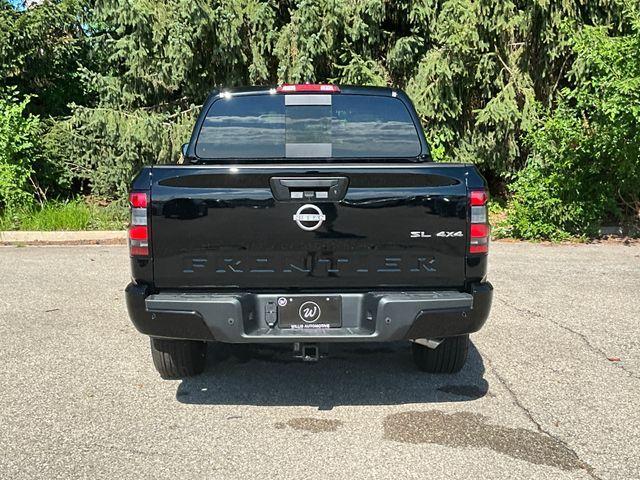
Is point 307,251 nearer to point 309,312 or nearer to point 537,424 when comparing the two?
point 309,312

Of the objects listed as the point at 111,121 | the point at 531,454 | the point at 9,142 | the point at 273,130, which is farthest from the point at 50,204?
the point at 531,454

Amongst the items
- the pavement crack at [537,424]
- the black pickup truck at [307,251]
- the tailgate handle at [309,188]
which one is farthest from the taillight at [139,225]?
the pavement crack at [537,424]

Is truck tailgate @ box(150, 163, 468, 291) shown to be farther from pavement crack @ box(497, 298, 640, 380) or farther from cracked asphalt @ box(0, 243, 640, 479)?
Result: pavement crack @ box(497, 298, 640, 380)

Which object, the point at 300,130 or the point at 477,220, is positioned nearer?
the point at 477,220

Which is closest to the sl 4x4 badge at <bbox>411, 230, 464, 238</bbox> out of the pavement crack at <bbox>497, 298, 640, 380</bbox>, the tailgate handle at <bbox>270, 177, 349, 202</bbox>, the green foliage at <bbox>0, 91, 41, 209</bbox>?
the tailgate handle at <bbox>270, 177, 349, 202</bbox>

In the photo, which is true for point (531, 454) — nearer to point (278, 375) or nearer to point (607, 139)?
point (278, 375)

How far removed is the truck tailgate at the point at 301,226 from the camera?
374 cm

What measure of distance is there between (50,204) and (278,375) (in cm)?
947

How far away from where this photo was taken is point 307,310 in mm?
3770

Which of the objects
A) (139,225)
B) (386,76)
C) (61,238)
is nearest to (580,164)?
(386,76)

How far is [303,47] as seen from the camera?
38.1ft

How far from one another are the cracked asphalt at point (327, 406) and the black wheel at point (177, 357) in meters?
0.09

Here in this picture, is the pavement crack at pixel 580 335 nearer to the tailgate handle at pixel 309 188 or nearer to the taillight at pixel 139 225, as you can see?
the tailgate handle at pixel 309 188

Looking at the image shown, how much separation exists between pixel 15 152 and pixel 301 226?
32.8ft
